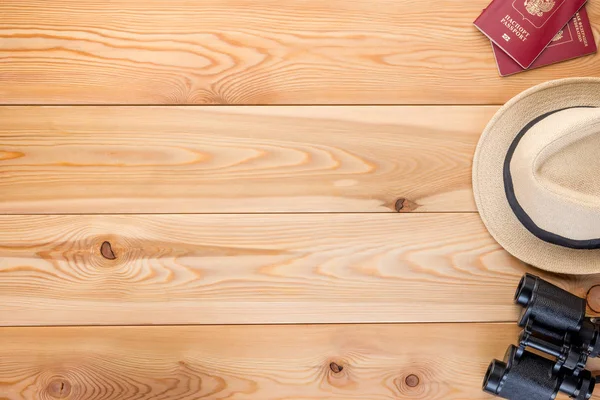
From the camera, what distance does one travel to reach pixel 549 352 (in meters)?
0.98

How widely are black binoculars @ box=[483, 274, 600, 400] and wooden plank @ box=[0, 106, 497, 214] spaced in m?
0.24

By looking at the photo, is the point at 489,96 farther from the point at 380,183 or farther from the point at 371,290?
the point at 371,290

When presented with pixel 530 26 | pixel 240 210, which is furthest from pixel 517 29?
pixel 240 210

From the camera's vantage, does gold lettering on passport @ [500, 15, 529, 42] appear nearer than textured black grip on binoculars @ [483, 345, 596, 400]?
No

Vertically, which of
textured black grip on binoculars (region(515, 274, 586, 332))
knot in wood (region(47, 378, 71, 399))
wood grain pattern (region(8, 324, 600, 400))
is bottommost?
knot in wood (region(47, 378, 71, 399))

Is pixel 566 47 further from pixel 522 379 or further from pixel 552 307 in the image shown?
pixel 522 379

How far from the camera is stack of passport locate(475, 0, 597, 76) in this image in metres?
1.12

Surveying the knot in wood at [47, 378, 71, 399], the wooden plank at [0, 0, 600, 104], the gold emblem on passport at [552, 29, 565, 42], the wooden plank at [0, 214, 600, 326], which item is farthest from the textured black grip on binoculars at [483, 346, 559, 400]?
the knot in wood at [47, 378, 71, 399]

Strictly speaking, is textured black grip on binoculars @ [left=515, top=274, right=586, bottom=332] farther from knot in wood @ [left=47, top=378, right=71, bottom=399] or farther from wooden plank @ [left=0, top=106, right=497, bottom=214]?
knot in wood @ [left=47, top=378, right=71, bottom=399]

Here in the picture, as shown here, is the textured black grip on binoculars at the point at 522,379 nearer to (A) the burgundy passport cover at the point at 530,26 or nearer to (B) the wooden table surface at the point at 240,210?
(B) the wooden table surface at the point at 240,210

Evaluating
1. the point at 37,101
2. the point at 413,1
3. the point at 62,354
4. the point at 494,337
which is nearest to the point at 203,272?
the point at 62,354

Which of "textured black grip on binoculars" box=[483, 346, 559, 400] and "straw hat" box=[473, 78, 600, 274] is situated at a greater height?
"straw hat" box=[473, 78, 600, 274]

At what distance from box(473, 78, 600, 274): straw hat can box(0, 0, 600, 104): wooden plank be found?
3.2 inches

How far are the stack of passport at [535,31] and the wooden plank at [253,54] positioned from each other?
2 cm
